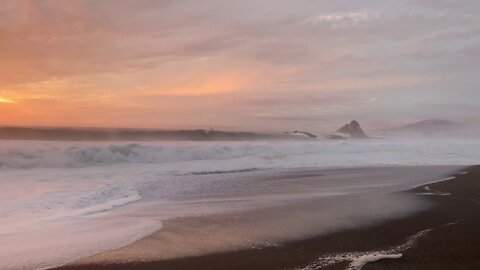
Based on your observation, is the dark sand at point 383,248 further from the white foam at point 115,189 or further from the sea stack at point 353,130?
the sea stack at point 353,130

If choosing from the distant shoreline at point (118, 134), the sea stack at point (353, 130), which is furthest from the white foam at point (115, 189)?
the sea stack at point (353, 130)

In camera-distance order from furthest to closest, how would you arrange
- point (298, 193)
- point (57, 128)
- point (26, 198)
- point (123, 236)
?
point (57, 128) → point (298, 193) → point (26, 198) → point (123, 236)

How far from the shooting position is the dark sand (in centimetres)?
474

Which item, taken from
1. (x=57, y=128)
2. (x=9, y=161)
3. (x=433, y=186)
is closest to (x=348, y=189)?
(x=433, y=186)

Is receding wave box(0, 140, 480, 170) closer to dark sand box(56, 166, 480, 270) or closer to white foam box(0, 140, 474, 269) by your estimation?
white foam box(0, 140, 474, 269)

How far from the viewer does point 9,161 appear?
16.9 meters

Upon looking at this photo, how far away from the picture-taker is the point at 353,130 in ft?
174

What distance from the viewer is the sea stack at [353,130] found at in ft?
171

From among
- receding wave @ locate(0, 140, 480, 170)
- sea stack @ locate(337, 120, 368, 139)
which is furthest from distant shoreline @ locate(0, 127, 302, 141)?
receding wave @ locate(0, 140, 480, 170)

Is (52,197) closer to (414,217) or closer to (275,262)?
(275,262)

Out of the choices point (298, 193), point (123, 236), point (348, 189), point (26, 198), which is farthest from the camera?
point (348, 189)

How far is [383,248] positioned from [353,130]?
49.1 metres

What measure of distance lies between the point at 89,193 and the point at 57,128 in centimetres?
2939

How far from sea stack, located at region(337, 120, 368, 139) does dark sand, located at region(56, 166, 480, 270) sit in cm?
4559
